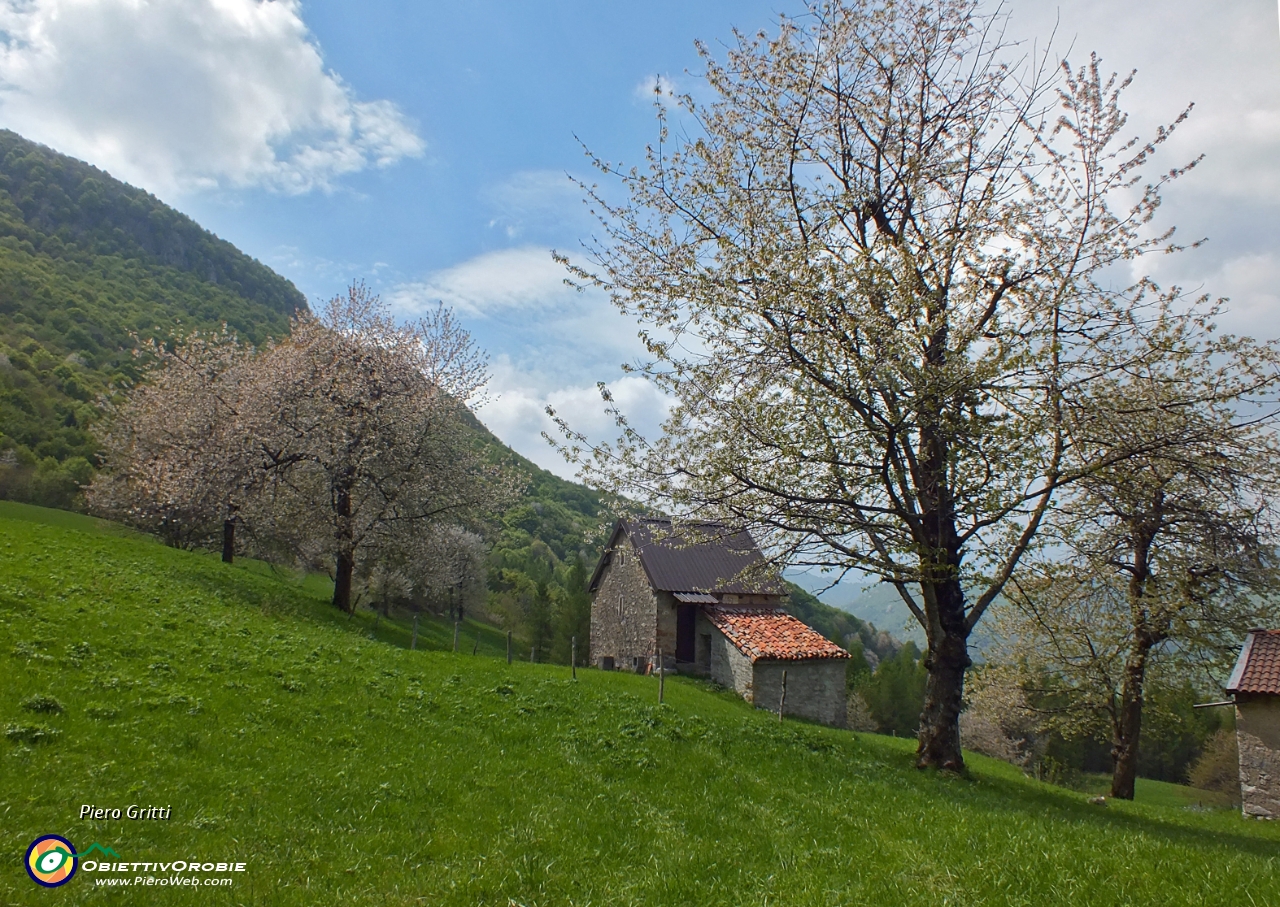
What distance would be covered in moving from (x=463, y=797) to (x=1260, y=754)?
2704cm

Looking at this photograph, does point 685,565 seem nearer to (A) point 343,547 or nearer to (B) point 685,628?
(B) point 685,628

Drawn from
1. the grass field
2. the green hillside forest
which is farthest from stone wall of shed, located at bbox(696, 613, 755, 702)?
the grass field

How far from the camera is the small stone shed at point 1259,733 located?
72.8ft

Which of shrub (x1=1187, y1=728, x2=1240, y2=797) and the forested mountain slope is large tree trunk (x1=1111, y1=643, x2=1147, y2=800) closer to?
shrub (x1=1187, y1=728, x2=1240, y2=797)

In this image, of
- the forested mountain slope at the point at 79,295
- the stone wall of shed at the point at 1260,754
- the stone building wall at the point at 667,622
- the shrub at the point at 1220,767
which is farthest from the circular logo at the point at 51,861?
the shrub at the point at 1220,767

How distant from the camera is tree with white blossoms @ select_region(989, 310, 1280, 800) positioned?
41.7 ft

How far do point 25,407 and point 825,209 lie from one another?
72930mm

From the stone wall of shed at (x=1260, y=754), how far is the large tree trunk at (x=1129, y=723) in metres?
4.03

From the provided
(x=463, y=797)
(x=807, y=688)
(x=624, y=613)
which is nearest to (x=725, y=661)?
(x=807, y=688)

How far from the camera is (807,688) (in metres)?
28.5

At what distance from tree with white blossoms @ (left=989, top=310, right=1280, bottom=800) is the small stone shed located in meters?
1.64

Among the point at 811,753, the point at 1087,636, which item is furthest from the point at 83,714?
the point at 1087,636

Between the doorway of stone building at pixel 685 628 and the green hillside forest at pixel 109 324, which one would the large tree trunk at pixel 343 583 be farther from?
the doorway of stone building at pixel 685 628

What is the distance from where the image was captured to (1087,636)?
77.7 ft
